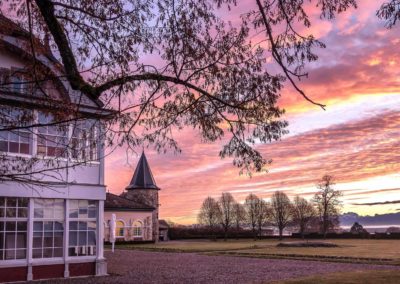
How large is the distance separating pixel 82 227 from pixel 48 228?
140 cm

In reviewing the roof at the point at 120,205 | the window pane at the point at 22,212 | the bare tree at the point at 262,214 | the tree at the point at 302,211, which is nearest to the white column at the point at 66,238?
the window pane at the point at 22,212

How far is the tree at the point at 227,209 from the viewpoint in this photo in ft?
265

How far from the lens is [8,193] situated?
58.9ft

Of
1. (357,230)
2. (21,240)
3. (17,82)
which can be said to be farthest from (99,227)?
(357,230)

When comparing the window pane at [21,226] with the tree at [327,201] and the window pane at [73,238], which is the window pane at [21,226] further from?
the tree at [327,201]

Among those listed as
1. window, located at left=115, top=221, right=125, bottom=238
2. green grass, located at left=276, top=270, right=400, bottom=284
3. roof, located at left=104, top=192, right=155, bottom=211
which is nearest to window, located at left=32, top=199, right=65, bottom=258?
green grass, located at left=276, top=270, right=400, bottom=284

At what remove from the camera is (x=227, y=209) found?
272ft

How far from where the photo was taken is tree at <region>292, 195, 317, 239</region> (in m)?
79.4

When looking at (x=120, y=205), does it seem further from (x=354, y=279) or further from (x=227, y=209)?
(x=354, y=279)

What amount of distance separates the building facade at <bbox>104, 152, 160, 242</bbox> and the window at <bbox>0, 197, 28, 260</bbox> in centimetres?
3684

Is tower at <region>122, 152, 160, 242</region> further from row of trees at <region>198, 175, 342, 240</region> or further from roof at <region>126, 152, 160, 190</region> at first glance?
row of trees at <region>198, 175, 342, 240</region>

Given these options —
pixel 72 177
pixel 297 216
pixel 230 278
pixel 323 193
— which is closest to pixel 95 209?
pixel 72 177

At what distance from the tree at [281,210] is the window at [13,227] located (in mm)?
64519

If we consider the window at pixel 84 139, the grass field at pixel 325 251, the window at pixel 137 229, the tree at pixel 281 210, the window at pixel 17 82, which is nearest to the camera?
the window at pixel 17 82
